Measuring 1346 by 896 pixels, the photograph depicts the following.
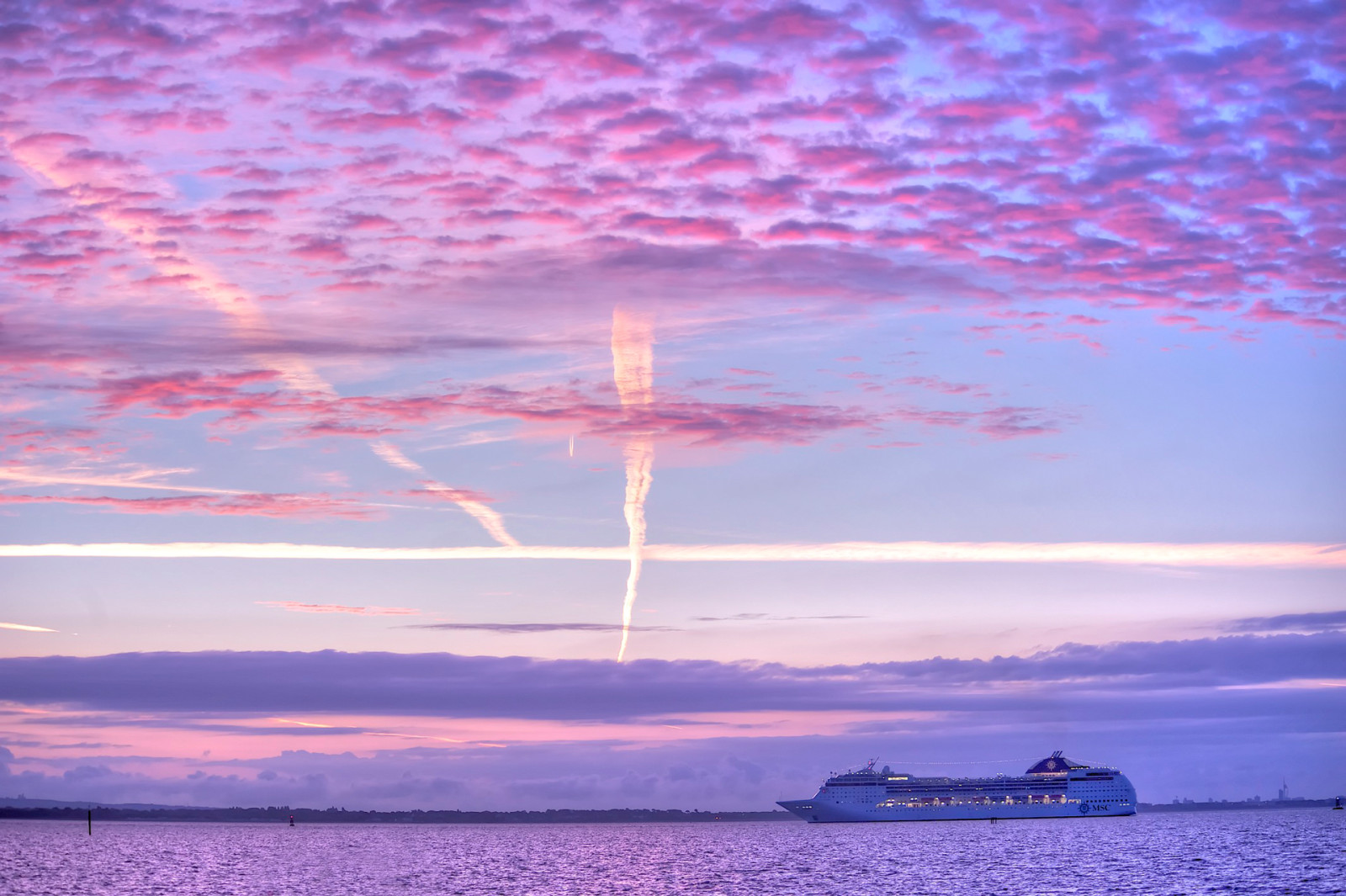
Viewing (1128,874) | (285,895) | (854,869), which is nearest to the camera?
(285,895)

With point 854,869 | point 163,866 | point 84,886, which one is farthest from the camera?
point 163,866

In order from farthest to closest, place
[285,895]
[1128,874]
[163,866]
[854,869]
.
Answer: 1. [163,866]
2. [854,869]
3. [1128,874]
4. [285,895]

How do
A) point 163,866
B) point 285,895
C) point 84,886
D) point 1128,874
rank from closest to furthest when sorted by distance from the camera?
point 285,895 < point 84,886 < point 1128,874 < point 163,866

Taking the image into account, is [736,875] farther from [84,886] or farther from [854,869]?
[84,886]

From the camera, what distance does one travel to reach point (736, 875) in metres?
154

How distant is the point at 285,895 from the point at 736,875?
52138mm

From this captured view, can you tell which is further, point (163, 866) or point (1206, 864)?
point (163, 866)

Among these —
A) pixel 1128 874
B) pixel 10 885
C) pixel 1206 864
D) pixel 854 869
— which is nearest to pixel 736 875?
pixel 854 869

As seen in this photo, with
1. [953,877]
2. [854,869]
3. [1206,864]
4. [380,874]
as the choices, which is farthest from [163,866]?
[1206,864]

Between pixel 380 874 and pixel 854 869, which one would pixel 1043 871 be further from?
pixel 380 874

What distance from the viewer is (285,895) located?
126062mm

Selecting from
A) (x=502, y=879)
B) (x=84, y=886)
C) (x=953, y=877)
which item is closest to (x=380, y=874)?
(x=502, y=879)

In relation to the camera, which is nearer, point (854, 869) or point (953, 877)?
point (953, 877)

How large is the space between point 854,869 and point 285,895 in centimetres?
6895
